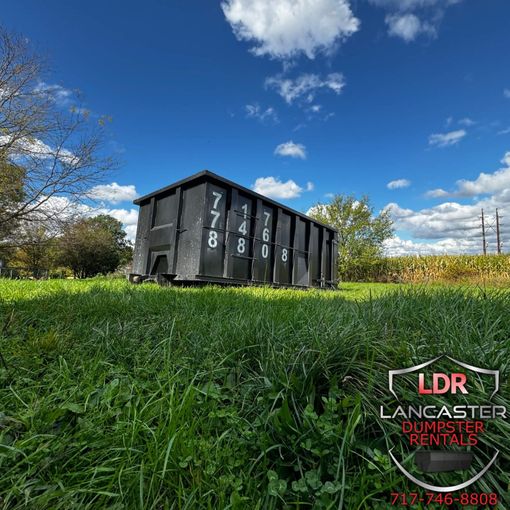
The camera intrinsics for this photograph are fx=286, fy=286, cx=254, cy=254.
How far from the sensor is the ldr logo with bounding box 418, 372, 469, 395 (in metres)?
1.17

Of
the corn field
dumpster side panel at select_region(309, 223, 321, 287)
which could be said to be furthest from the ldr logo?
the corn field

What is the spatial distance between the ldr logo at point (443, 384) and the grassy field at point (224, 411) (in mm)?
128

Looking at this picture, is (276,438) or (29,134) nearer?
(276,438)

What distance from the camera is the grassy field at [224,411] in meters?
0.94

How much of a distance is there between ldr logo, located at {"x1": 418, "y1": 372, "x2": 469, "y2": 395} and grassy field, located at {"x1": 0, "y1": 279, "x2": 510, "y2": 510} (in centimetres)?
13

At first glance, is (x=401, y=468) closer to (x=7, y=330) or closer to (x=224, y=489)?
(x=224, y=489)

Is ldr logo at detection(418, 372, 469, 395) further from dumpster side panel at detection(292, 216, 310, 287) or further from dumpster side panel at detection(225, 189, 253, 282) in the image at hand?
dumpster side panel at detection(292, 216, 310, 287)

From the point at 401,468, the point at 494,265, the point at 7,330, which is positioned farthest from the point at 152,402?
the point at 494,265

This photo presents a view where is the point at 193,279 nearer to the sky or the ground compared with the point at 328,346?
nearer to the sky

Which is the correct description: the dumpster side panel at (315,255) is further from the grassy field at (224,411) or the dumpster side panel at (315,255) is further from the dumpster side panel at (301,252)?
the grassy field at (224,411)

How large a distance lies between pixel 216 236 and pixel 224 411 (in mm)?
4646

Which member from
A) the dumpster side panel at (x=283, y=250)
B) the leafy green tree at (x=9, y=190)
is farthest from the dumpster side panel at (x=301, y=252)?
the leafy green tree at (x=9, y=190)

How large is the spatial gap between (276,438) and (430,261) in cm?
2383

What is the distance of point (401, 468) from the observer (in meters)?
0.97
